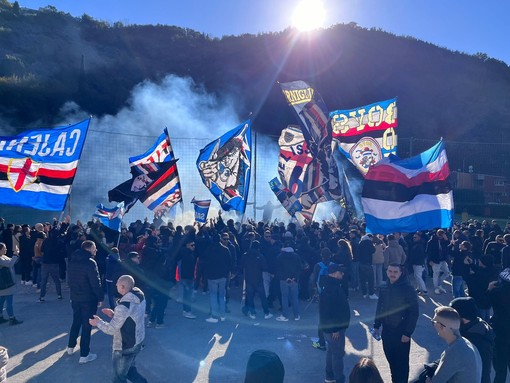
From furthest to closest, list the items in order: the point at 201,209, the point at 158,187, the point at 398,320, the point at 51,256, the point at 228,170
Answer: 1. the point at 201,209
2. the point at 228,170
3. the point at 158,187
4. the point at 51,256
5. the point at 398,320

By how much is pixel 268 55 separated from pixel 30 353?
45.7m

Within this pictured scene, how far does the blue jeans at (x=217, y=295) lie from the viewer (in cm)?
790

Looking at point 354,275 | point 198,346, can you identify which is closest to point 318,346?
point 198,346

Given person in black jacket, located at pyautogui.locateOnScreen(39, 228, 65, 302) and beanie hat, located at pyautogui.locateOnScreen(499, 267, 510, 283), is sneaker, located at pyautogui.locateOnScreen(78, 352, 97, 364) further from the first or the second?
beanie hat, located at pyautogui.locateOnScreen(499, 267, 510, 283)

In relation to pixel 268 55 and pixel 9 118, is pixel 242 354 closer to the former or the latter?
pixel 9 118

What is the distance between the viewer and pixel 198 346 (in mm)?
6547

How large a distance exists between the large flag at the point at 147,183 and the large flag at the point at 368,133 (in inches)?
249

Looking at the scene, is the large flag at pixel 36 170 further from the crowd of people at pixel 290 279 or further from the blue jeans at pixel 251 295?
the blue jeans at pixel 251 295

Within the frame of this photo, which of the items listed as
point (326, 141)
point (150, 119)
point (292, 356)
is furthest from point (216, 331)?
point (150, 119)

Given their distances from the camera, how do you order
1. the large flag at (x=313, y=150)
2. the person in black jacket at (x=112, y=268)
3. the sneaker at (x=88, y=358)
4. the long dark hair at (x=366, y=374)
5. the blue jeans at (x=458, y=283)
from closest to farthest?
the long dark hair at (x=366, y=374) < the sneaker at (x=88, y=358) < the person in black jacket at (x=112, y=268) < the blue jeans at (x=458, y=283) < the large flag at (x=313, y=150)

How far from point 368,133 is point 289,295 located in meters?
7.42

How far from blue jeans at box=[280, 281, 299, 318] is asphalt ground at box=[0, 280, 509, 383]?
0.74 feet

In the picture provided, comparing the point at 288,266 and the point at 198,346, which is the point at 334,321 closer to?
the point at 198,346

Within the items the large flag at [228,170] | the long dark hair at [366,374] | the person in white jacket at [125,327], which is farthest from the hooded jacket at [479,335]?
the large flag at [228,170]
